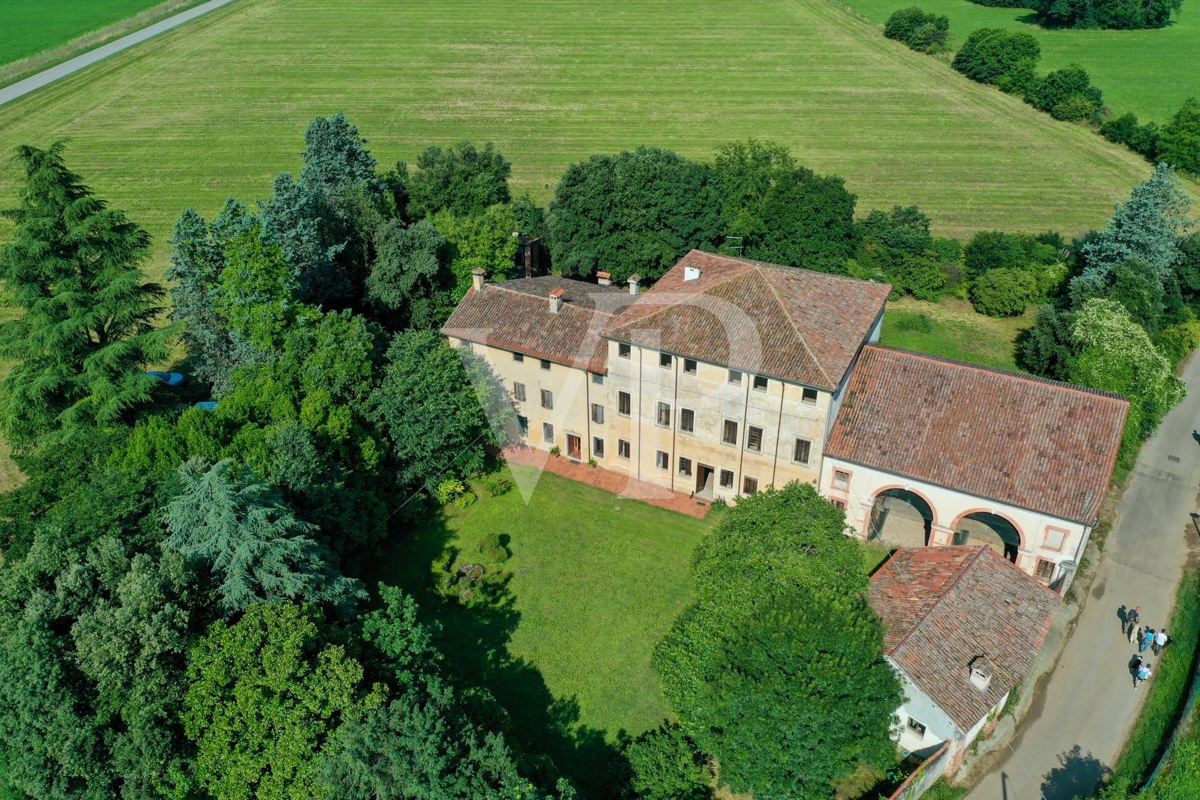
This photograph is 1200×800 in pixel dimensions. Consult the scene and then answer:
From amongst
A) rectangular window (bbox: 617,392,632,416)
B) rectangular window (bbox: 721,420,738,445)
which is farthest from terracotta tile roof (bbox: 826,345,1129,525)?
rectangular window (bbox: 617,392,632,416)

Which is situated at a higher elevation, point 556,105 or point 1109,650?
point 556,105

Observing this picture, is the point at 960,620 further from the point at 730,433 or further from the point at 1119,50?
the point at 1119,50

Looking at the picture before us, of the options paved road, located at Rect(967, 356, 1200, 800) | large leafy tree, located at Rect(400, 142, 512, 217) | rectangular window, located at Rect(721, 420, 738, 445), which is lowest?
paved road, located at Rect(967, 356, 1200, 800)

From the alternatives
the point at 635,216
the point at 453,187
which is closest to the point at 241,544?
the point at 635,216

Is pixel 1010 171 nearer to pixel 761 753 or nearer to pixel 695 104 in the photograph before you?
pixel 695 104

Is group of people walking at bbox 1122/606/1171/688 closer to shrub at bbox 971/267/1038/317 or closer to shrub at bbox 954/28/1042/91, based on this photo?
shrub at bbox 971/267/1038/317

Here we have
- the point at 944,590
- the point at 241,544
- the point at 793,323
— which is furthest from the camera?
the point at 793,323

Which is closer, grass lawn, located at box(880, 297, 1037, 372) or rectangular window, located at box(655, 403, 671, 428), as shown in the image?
rectangular window, located at box(655, 403, 671, 428)
